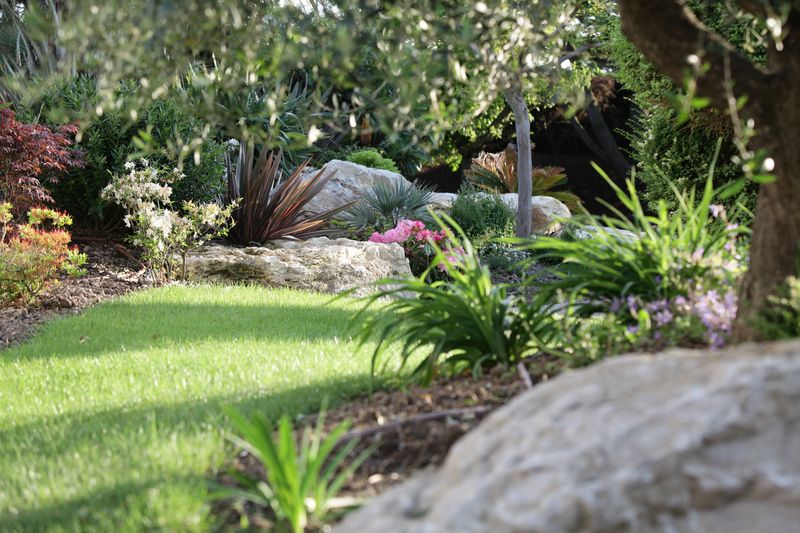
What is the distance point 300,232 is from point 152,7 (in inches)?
305

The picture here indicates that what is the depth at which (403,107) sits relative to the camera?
2.77 meters

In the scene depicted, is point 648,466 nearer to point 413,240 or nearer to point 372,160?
point 413,240

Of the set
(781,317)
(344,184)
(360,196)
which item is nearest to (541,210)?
(360,196)

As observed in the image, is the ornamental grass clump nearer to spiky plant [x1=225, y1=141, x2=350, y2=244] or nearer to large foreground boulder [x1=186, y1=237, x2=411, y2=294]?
large foreground boulder [x1=186, y1=237, x2=411, y2=294]

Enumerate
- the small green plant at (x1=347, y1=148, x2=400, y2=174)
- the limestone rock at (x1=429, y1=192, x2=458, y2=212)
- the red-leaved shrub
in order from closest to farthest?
the red-leaved shrub
the limestone rock at (x1=429, y1=192, x2=458, y2=212)
the small green plant at (x1=347, y1=148, x2=400, y2=174)

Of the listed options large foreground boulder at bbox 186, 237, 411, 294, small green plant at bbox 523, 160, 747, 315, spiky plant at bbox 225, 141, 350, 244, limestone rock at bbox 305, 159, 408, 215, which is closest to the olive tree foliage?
small green plant at bbox 523, 160, 747, 315

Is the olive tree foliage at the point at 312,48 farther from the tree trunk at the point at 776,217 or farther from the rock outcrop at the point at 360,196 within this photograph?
the rock outcrop at the point at 360,196

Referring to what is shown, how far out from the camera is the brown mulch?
22.2 ft

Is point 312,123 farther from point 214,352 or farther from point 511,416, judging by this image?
point 214,352

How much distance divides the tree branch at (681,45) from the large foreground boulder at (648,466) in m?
1.13

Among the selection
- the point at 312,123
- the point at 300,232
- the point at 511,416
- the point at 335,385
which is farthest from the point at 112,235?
the point at 511,416

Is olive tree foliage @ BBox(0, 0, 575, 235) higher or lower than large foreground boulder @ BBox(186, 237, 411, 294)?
higher

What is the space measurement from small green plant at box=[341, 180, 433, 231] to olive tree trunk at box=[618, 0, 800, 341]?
857 centimetres

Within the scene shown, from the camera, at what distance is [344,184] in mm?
13039
